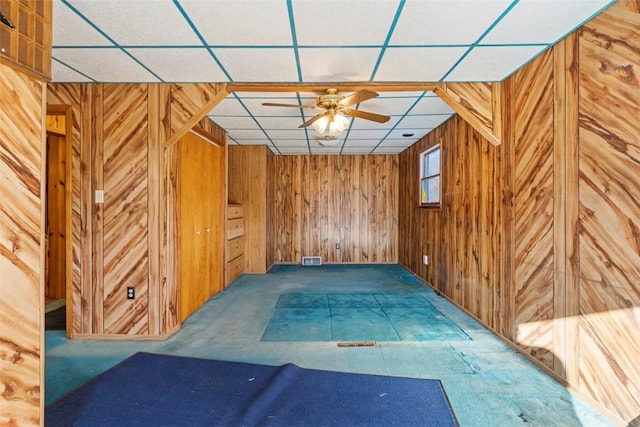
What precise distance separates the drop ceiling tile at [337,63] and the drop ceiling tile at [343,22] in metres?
0.10

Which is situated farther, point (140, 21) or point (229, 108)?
point (229, 108)

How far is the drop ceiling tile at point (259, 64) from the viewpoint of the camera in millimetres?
2193

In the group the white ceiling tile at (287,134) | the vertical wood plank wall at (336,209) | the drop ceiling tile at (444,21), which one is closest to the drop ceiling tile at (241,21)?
the drop ceiling tile at (444,21)

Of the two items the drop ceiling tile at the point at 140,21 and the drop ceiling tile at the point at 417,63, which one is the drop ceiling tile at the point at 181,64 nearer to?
the drop ceiling tile at the point at 140,21

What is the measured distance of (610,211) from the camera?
67.2 inches

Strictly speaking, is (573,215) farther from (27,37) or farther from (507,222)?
(27,37)

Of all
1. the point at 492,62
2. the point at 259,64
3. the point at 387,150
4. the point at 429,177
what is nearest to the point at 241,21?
the point at 259,64

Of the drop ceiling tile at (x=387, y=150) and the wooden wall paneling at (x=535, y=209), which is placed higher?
the drop ceiling tile at (x=387, y=150)

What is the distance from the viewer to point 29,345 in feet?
3.97

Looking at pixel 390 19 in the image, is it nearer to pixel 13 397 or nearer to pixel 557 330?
pixel 557 330

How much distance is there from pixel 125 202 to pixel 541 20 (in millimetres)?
3591

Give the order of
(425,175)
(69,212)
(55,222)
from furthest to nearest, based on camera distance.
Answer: (425,175) < (55,222) < (69,212)

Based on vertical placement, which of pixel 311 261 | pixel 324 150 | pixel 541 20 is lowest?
pixel 311 261

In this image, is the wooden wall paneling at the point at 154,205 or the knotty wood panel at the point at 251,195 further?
the knotty wood panel at the point at 251,195
